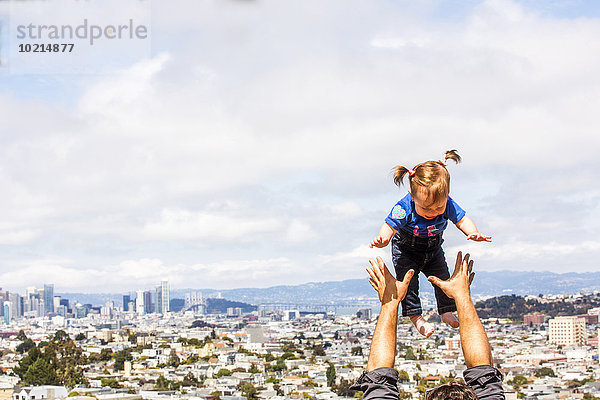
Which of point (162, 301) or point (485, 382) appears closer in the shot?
point (485, 382)

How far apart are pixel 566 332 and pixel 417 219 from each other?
2097 inches

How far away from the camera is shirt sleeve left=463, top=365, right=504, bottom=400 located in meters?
1.62

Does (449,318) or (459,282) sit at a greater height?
(459,282)

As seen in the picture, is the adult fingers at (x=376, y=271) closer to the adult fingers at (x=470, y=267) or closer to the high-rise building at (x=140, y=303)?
the adult fingers at (x=470, y=267)

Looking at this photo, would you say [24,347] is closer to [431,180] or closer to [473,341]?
[431,180]

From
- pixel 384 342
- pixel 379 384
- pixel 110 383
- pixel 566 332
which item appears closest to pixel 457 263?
pixel 384 342

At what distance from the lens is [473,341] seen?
5.59 ft

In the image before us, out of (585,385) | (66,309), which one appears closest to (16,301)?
(66,309)

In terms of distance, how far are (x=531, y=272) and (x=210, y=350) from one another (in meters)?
104

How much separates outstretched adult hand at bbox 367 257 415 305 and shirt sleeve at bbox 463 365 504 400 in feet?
0.79

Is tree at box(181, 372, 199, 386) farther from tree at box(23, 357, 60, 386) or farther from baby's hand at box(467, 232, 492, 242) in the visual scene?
baby's hand at box(467, 232, 492, 242)

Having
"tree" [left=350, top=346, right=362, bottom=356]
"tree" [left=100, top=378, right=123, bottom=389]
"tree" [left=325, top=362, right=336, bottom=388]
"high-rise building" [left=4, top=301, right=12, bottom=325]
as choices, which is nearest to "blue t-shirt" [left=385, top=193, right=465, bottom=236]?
"tree" [left=100, top=378, right=123, bottom=389]

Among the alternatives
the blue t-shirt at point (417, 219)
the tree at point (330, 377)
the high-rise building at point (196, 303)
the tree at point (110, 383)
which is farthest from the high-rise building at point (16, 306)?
the blue t-shirt at point (417, 219)

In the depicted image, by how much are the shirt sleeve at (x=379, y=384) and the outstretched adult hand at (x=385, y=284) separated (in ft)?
0.72
